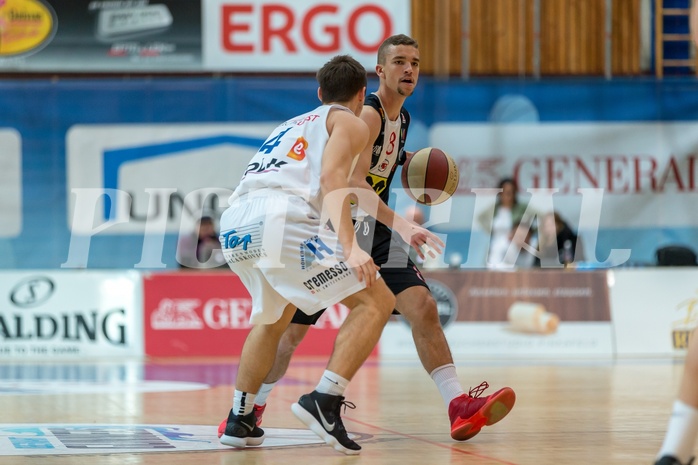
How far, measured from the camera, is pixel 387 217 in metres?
5.82

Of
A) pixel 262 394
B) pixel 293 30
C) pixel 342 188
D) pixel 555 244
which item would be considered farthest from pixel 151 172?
pixel 342 188

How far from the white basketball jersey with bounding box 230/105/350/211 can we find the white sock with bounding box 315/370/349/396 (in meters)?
0.80

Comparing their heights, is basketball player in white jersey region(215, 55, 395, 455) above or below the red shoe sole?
above

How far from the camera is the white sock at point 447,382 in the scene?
574 cm

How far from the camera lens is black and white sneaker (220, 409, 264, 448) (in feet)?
17.0

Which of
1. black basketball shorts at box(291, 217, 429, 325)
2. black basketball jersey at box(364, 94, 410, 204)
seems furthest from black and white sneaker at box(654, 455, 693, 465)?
black basketball jersey at box(364, 94, 410, 204)

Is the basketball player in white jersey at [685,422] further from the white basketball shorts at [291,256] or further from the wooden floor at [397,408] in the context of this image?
the white basketball shorts at [291,256]

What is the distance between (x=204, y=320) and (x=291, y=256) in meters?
7.48

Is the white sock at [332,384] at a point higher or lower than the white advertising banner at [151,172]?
lower

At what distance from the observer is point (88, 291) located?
40.0 feet

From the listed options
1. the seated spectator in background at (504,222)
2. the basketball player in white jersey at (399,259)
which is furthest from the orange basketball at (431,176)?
the seated spectator in background at (504,222)

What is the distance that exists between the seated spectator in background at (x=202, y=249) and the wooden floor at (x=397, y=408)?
1812 millimetres

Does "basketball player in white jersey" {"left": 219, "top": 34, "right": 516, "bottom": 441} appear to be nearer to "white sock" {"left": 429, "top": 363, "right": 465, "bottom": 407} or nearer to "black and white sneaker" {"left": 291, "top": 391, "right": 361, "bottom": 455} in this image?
"white sock" {"left": 429, "top": 363, "right": 465, "bottom": 407}

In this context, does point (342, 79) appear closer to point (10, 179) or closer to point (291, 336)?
point (291, 336)
